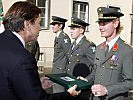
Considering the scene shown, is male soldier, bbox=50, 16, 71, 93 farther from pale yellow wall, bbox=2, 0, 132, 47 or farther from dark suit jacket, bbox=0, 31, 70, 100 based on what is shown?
pale yellow wall, bbox=2, 0, 132, 47

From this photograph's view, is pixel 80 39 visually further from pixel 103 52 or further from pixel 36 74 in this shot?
pixel 36 74

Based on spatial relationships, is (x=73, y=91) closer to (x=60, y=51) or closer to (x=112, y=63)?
(x=112, y=63)

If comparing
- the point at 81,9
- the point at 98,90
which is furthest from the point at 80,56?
the point at 81,9

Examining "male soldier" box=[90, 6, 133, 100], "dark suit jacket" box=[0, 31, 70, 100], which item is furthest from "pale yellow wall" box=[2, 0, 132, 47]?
"dark suit jacket" box=[0, 31, 70, 100]

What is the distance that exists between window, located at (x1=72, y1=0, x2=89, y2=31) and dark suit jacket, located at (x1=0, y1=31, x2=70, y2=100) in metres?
14.1

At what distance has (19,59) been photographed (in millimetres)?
2266

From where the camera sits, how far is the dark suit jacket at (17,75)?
7.42 ft

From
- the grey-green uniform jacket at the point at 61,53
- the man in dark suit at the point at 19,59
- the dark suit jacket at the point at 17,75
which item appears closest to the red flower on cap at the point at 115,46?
the man in dark suit at the point at 19,59

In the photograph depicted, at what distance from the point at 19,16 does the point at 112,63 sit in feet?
4.40

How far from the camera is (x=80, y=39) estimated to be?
528cm

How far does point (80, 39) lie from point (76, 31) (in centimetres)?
18

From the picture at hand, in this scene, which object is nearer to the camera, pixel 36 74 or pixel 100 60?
pixel 36 74

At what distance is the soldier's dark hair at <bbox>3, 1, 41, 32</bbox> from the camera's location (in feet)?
8.11

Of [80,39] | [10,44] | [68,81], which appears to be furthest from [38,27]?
[80,39]
